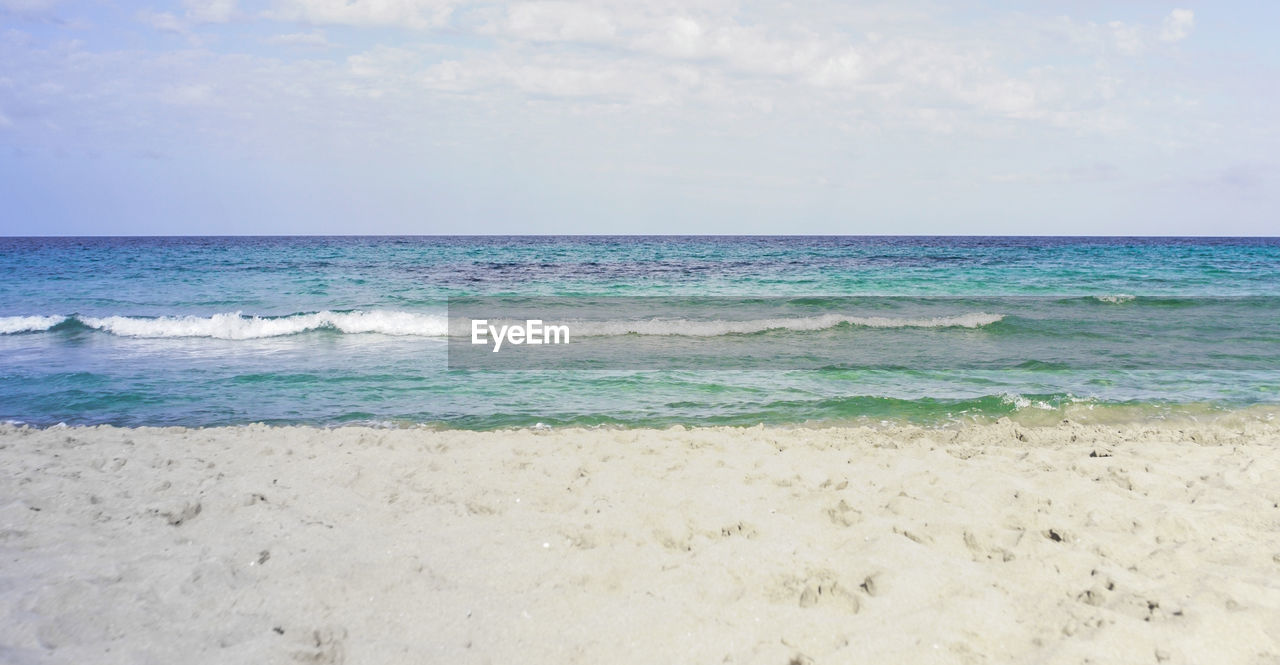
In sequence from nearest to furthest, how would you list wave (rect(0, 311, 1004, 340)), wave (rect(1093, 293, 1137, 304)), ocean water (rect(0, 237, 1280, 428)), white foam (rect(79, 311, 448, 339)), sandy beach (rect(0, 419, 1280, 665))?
1. sandy beach (rect(0, 419, 1280, 665))
2. ocean water (rect(0, 237, 1280, 428))
3. wave (rect(0, 311, 1004, 340))
4. white foam (rect(79, 311, 448, 339))
5. wave (rect(1093, 293, 1137, 304))

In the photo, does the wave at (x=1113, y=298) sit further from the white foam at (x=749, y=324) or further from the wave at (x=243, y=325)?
the wave at (x=243, y=325)

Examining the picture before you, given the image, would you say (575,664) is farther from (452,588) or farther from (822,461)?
(822,461)

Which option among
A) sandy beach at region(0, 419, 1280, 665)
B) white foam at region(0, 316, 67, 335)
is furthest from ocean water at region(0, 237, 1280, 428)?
sandy beach at region(0, 419, 1280, 665)

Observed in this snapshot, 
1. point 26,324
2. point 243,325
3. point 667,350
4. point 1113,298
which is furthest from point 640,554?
point 1113,298

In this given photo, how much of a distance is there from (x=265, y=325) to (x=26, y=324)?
5.02 meters

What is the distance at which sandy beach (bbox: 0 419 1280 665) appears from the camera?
3246 mm

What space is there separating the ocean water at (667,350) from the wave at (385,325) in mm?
74

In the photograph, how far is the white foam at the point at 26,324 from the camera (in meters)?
15.3

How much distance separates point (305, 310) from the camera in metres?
18.7

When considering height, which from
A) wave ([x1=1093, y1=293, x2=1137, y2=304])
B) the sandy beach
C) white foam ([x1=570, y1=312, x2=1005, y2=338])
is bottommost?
the sandy beach

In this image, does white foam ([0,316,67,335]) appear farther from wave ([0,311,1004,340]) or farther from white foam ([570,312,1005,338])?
white foam ([570,312,1005,338])

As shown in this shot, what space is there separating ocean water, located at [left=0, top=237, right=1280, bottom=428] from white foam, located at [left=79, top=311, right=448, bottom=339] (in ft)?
0.23

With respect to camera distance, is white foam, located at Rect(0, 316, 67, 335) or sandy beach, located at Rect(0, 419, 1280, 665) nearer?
sandy beach, located at Rect(0, 419, 1280, 665)

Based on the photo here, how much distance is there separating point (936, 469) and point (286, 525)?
4.52 meters
